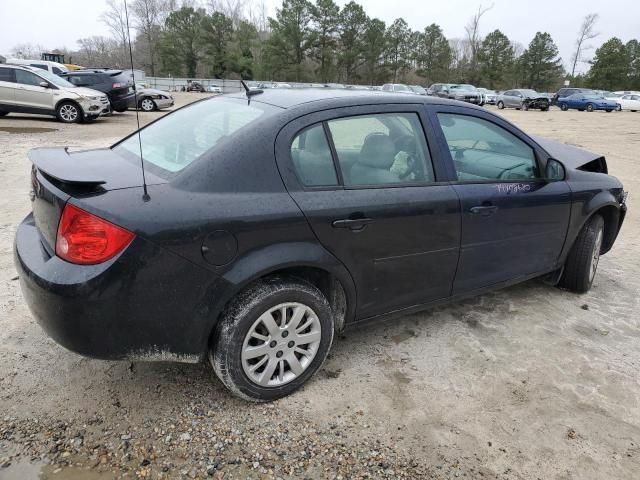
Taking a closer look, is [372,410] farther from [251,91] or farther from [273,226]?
[251,91]

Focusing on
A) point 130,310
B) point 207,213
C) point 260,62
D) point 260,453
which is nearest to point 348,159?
point 207,213

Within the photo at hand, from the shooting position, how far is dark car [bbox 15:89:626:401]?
2172 mm

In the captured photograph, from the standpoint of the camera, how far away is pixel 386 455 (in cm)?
233

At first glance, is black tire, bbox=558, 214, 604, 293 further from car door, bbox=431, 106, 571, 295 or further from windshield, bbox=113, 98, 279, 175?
windshield, bbox=113, 98, 279, 175

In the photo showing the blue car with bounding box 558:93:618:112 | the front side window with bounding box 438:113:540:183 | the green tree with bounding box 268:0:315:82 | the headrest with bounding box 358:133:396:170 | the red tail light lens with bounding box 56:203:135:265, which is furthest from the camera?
the green tree with bounding box 268:0:315:82

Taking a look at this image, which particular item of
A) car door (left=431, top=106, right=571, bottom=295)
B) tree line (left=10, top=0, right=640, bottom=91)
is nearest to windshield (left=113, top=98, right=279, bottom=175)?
car door (left=431, top=106, right=571, bottom=295)

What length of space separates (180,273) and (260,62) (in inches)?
2929

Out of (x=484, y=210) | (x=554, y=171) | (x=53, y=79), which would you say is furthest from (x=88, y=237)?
(x=53, y=79)

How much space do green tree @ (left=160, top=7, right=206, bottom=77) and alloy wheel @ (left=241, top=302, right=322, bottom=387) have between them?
7604cm

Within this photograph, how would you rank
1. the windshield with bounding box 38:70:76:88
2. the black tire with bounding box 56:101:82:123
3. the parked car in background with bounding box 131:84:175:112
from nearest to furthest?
the windshield with bounding box 38:70:76:88 < the black tire with bounding box 56:101:82:123 < the parked car in background with bounding box 131:84:175:112

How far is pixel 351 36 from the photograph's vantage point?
240ft

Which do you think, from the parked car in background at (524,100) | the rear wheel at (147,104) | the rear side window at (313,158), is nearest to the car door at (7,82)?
the rear wheel at (147,104)

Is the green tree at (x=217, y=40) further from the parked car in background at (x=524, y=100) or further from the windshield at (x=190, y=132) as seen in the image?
the windshield at (x=190, y=132)

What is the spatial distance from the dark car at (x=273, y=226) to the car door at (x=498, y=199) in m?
0.01
